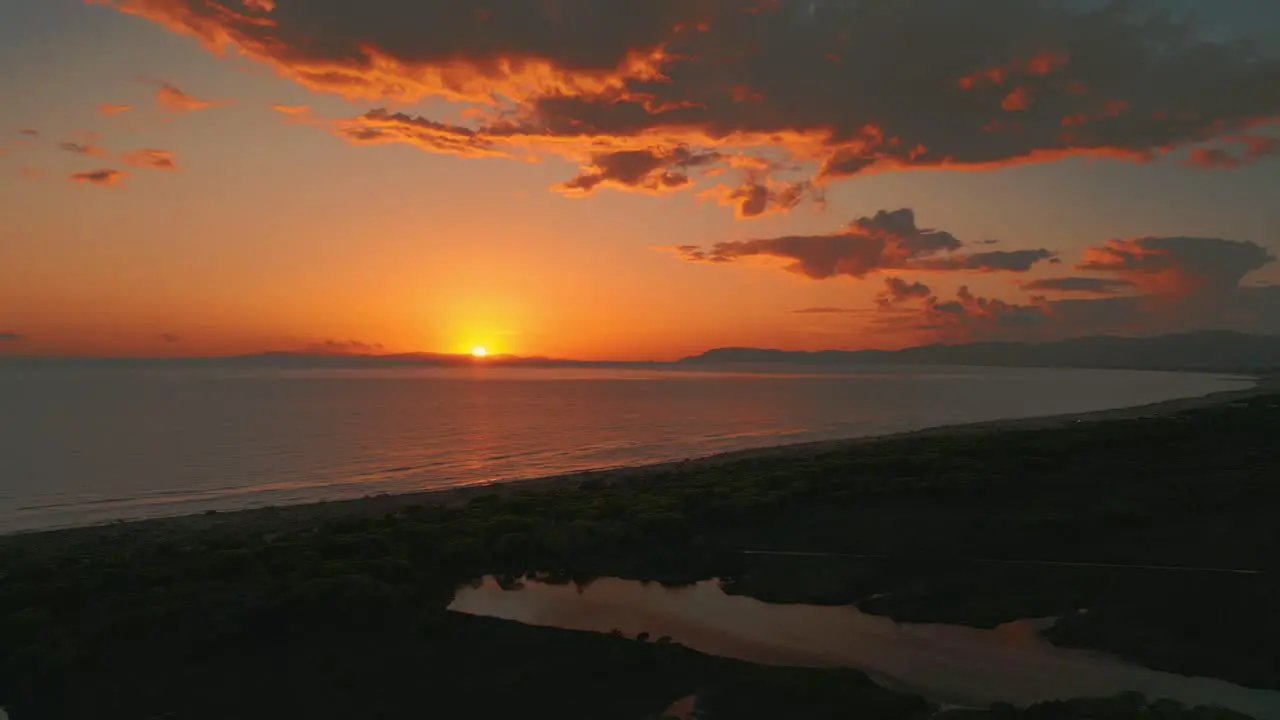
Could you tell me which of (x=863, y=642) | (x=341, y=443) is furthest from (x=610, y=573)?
(x=341, y=443)

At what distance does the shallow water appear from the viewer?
11.4 meters

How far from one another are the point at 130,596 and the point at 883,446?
32.4 metres

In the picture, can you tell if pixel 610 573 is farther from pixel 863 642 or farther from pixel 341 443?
pixel 341 443

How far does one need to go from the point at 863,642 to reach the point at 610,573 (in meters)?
6.79

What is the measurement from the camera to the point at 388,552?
19.4 metres

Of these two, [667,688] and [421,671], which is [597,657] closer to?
[667,688]

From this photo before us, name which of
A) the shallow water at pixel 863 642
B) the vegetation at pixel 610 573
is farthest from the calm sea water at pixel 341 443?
the shallow water at pixel 863 642

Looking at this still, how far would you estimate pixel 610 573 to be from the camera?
18.6 meters

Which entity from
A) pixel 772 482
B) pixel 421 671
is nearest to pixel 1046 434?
pixel 772 482

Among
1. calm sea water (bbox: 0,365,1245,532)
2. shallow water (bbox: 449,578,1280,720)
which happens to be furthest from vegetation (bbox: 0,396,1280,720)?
calm sea water (bbox: 0,365,1245,532)

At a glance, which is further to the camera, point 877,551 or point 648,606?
point 877,551

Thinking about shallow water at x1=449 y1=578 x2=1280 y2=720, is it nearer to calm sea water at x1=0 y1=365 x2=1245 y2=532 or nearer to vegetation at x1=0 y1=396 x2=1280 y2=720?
vegetation at x1=0 y1=396 x2=1280 y2=720

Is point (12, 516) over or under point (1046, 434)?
under

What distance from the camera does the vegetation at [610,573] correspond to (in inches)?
468
